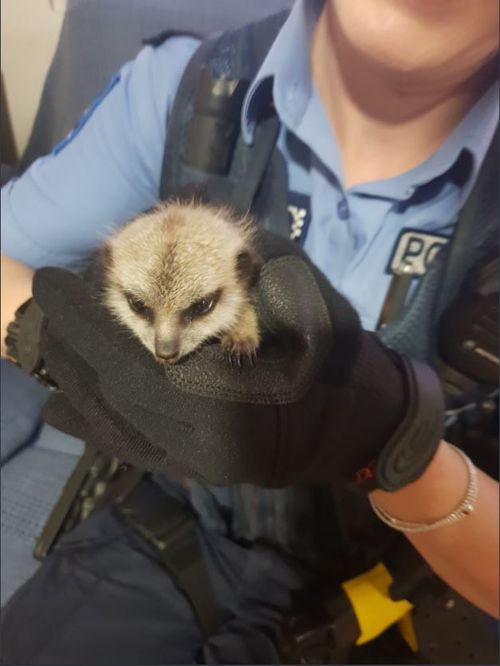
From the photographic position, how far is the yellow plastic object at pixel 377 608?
0.55 meters

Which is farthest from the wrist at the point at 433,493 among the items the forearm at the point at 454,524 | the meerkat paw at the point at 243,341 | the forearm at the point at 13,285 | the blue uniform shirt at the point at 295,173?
the forearm at the point at 13,285

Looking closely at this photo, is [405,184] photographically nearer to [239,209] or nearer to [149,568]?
[239,209]

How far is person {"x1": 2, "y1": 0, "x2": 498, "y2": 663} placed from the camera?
0.36 metres

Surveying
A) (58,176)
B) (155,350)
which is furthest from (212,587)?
(58,176)

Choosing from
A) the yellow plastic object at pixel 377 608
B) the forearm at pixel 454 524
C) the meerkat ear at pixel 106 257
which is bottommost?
the yellow plastic object at pixel 377 608

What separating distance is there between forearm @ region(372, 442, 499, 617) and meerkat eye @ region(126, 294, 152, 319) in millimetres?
308

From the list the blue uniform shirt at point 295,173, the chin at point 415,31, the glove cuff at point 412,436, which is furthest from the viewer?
the glove cuff at point 412,436

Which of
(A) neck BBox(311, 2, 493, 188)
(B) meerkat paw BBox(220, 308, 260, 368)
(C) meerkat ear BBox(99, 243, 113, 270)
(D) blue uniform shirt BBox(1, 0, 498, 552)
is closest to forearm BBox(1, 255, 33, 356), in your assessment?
(D) blue uniform shirt BBox(1, 0, 498, 552)

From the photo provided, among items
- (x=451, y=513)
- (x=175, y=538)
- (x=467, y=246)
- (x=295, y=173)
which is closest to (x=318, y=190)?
(x=295, y=173)

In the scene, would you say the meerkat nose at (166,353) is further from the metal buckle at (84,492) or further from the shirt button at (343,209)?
the metal buckle at (84,492)

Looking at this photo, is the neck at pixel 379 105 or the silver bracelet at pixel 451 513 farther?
the silver bracelet at pixel 451 513

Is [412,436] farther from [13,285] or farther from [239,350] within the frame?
[13,285]

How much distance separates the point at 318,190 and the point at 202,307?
0.49 ft

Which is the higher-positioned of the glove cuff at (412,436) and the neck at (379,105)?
the neck at (379,105)
